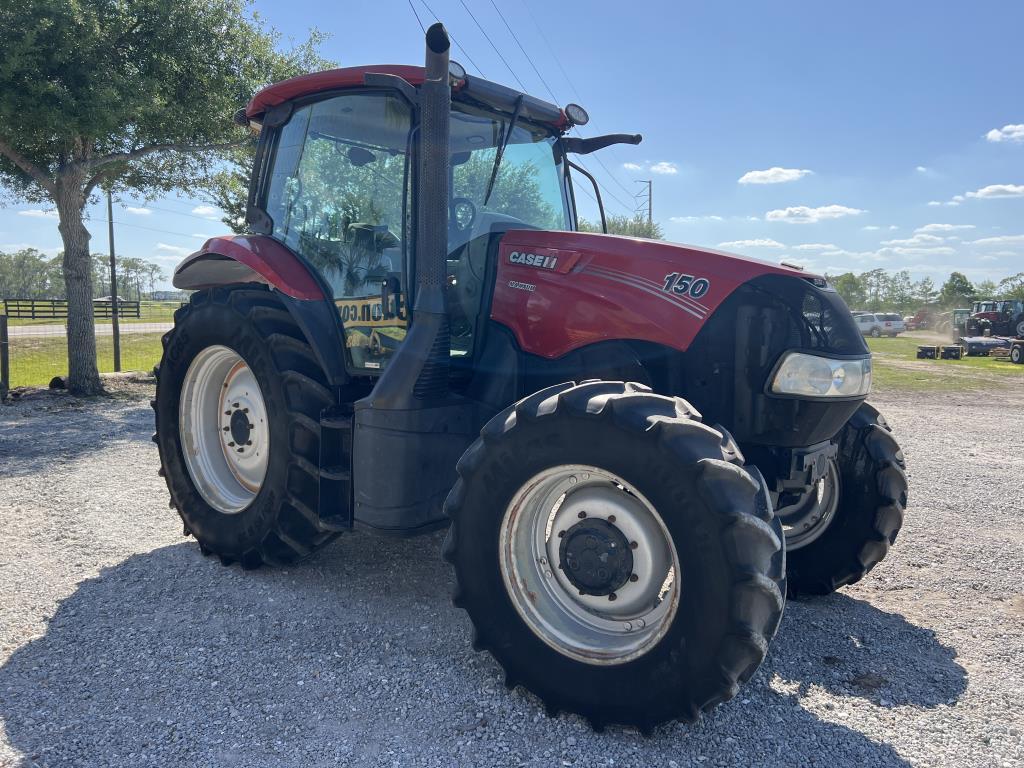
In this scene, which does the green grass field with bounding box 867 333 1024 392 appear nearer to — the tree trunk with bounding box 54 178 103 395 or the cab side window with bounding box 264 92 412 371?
the cab side window with bounding box 264 92 412 371

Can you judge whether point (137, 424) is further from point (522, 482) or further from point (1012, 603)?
point (1012, 603)

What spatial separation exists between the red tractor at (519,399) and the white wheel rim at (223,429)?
0.7 inches

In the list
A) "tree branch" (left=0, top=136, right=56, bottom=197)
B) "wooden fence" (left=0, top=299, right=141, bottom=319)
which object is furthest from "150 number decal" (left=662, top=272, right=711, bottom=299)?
"wooden fence" (left=0, top=299, right=141, bottom=319)

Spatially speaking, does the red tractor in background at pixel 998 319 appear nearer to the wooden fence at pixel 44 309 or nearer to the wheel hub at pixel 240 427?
the wheel hub at pixel 240 427

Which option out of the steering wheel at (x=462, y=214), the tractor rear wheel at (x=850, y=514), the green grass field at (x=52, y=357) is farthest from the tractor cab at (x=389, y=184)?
the green grass field at (x=52, y=357)

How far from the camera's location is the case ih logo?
3.24 m

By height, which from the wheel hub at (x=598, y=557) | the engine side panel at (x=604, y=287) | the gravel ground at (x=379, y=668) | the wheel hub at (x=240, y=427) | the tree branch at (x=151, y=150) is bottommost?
the gravel ground at (x=379, y=668)

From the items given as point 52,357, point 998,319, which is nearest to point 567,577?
point 52,357

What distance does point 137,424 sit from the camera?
8461 mm

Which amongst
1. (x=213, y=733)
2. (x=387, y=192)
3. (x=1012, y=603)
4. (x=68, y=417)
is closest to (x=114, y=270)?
(x=68, y=417)

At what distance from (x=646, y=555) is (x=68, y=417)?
8.60 metres

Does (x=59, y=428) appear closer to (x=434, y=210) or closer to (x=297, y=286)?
(x=297, y=286)

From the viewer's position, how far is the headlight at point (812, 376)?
2850mm

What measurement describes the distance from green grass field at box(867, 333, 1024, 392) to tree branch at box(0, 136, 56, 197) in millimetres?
15022
